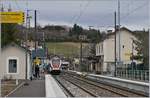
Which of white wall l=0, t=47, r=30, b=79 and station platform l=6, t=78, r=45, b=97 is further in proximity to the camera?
white wall l=0, t=47, r=30, b=79

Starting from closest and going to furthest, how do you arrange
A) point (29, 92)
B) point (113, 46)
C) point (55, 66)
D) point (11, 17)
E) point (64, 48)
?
point (11, 17) → point (29, 92) → point (55, 66) → point (113, 46) → point (64, 48)

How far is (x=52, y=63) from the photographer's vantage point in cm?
9212

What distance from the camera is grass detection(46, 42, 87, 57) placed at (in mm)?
164800

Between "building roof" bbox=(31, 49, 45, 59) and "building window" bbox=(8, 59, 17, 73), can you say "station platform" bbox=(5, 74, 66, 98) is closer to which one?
"building window" bbox=(8, 59, 17, 73)

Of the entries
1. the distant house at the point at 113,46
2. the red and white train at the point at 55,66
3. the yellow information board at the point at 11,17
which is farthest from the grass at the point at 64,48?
the yellow information board at the point at 11,17

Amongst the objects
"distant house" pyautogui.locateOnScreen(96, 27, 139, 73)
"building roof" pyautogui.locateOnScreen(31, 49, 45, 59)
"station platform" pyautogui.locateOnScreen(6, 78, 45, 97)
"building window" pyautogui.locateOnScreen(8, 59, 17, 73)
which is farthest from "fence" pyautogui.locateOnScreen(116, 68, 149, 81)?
"distant house" pyautogui.locateOnScreen(96, 27, 139, 73)

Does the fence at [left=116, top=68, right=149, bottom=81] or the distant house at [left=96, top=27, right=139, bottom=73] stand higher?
the distant house at [left=96, top=27, right=139, bottom=73]

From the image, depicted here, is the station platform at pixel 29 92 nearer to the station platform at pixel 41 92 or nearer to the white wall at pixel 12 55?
the station platform at pixel 41 92

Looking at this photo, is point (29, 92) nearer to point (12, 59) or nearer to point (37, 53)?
point (12, 59)

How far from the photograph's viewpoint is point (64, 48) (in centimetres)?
17175

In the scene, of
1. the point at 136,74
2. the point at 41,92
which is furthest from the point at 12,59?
the point at 41,92

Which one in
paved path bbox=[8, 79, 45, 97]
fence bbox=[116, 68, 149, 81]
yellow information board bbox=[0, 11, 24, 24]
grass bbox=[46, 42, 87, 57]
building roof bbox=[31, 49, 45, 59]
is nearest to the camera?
yellow information board bbox=[0, 11, 24, 24]

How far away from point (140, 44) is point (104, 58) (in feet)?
55.6

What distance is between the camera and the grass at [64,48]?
16480 cm
